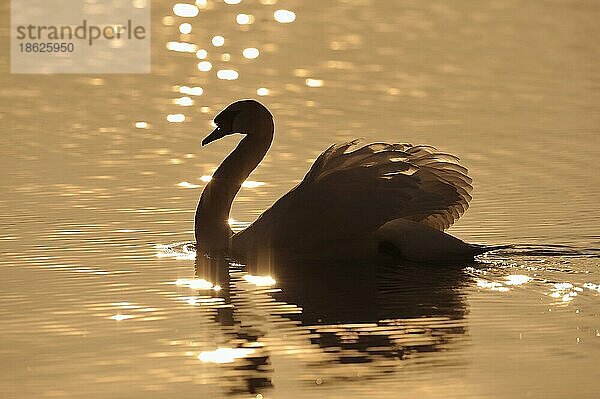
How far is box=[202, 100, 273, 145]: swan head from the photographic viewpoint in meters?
12.7

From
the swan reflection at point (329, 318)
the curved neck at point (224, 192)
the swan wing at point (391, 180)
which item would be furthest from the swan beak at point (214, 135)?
the swan wing at point (391, 180)

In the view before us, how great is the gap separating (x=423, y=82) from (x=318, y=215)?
763cm

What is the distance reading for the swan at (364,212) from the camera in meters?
11.0

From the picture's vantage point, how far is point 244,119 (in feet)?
41.9

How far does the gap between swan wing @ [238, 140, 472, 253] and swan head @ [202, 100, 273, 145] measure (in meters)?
1.42

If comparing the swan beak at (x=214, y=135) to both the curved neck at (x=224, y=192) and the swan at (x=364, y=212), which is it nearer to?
the curved neck at (x=224, y=192)

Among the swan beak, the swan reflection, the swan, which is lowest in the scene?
the swan reflection

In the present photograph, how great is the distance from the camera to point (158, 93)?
1812 centimetres

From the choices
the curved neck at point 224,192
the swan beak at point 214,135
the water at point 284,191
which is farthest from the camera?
the swan beak at point 214,135

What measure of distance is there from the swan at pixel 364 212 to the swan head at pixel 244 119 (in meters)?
1.24

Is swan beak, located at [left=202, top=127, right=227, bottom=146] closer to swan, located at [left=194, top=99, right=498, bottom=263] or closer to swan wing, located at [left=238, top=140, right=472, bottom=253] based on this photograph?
swan, located at [left=194, top=99, right=498, bottom=263]

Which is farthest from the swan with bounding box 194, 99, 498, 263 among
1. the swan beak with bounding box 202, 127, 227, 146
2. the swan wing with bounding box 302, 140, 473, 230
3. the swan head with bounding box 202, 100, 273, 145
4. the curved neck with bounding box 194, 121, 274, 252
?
the swan head with bounding box 202, 100, 273, 145

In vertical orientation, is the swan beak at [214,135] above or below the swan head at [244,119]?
below

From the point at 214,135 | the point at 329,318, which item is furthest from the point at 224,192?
the point at 329,318
